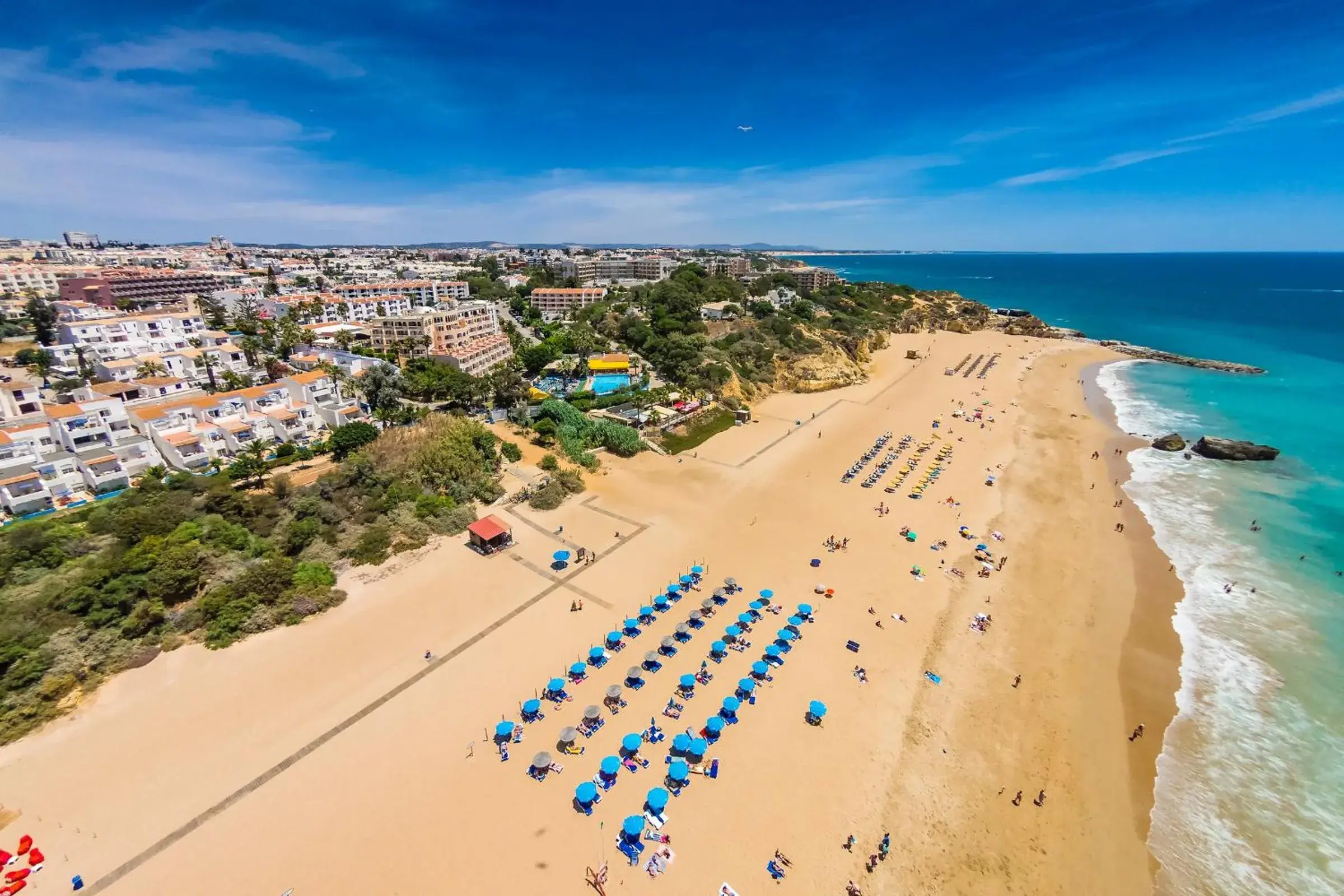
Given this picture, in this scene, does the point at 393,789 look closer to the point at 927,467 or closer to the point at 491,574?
the point at 491,574

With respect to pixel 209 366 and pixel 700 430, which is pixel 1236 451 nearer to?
pixel 700 430

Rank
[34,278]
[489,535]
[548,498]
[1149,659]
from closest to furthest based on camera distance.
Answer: [1149,659]
[489,535]
[548,498]
[34,278]

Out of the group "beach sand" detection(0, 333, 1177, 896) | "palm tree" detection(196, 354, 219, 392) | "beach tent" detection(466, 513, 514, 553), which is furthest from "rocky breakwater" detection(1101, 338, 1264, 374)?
"palm tree" detection(196, 354, 219, 392)

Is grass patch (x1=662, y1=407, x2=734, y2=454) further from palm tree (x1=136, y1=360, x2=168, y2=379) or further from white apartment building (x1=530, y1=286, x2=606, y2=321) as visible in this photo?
white apartment building (x1=530, y1=286, x2=606, y2=321)

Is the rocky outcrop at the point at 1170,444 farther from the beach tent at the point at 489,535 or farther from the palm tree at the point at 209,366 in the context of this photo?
the palm tree at the point at 209,366

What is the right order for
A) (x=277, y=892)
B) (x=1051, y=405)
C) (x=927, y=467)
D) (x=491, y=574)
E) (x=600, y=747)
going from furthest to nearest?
(x=1051, y=405), (x=927, y=467), (x=491, y=574), (x=600, y=747), (x=277, y=892)

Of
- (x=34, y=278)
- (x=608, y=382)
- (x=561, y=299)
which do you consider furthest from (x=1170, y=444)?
(x=34, y=278)

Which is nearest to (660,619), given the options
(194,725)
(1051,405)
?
(194,725)
